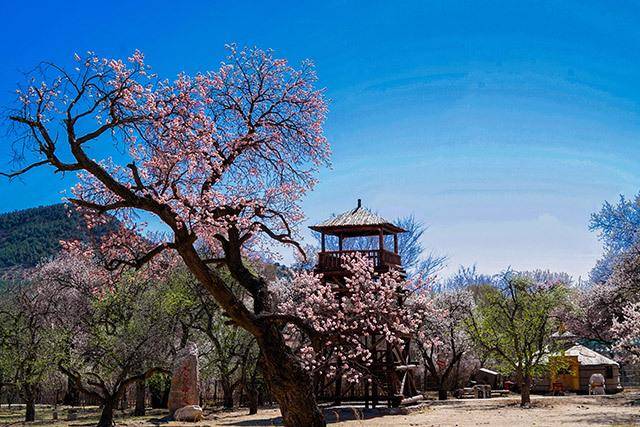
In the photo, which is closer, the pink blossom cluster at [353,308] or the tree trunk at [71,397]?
the pink blossom cluster at [353,308]

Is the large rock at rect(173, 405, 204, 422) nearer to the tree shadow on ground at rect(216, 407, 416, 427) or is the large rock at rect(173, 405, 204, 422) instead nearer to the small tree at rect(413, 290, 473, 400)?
the tree shadow on ground at rect(216, 407, 416, 427)

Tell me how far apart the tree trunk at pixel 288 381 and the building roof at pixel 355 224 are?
53.7 ft

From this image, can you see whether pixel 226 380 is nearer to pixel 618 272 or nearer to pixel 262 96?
pixel 618 272

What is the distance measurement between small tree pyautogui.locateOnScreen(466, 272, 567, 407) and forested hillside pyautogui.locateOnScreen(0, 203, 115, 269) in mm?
58164

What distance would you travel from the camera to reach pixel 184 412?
22.5 m

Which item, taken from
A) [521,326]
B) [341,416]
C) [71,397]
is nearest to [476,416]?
[341,416]

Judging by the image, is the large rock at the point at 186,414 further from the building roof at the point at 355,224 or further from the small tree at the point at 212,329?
the building roof at the point at 355,224

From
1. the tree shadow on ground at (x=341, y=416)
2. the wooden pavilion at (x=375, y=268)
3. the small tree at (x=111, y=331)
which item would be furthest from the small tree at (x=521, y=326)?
the small tree at (x=111, y=331)

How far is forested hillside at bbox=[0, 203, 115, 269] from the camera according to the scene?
80625mm

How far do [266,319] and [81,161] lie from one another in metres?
3.42

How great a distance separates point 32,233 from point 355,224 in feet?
247

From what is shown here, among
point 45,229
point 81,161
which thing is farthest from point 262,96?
point 45,229

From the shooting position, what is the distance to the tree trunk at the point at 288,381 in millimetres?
9273

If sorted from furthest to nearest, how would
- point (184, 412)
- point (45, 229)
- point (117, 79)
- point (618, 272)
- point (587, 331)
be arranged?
point (45, 229) → point (587, 331) → point (618, 272) → point (184, 412) → point (117, 79)
